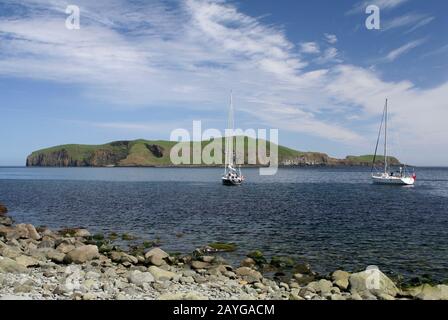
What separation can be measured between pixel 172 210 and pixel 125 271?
34.4 meters

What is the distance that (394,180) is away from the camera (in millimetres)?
111938

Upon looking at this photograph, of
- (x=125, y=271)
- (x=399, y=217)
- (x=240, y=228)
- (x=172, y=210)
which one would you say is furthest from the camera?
(x=172, y=210)

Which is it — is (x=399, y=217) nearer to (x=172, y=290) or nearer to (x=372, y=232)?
(x=372, y=232)

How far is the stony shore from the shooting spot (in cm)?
1766

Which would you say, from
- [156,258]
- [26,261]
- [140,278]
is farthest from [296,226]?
[26,261]

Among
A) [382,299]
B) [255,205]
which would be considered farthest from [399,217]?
[382,299]

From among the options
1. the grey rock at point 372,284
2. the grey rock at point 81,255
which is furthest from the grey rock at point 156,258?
the grey rock at point 372,284

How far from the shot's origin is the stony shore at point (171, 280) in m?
17.7

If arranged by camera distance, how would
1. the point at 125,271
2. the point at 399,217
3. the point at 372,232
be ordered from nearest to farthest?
1. the point at 125,271
2. the point at 372,232
3. the point at 399,217

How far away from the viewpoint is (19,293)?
16.6m

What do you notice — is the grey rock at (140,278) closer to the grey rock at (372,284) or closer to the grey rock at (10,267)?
the grey rock at (10,267)

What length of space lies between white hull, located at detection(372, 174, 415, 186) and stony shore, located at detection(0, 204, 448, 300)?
93.9 m

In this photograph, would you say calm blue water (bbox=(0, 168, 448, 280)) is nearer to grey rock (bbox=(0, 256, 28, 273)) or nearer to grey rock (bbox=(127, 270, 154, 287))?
grey rock (bbox=(127, 270, 154, 287))

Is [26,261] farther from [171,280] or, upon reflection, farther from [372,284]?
[372,284]
